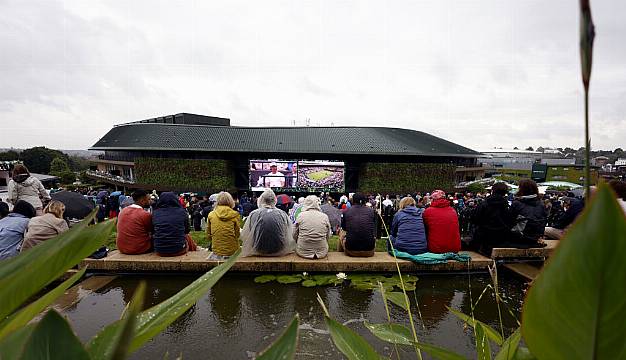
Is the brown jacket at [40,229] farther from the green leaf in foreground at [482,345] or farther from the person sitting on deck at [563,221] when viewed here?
the person sitting on deck at [563,221]

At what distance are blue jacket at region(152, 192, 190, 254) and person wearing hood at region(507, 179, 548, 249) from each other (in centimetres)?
451

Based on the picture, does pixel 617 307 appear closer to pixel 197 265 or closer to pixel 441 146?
pixel 197 265

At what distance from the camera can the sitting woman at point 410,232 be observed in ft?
13.3

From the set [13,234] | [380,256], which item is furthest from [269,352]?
[13,234]

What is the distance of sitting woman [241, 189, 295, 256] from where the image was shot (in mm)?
4074

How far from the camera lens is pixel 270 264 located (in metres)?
3.82

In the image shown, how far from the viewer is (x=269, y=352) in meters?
0.48

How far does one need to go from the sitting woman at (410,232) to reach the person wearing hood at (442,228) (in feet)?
0.40

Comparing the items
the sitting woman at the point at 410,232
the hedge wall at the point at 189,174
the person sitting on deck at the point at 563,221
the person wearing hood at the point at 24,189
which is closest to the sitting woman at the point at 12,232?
the person wearing hood at the point at 24,189

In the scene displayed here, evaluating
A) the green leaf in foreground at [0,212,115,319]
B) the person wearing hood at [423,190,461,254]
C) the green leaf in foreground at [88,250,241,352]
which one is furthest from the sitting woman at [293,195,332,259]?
the green leaf in foreground at [0,212,115,319]

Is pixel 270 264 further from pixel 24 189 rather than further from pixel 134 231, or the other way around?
pixel 24 189

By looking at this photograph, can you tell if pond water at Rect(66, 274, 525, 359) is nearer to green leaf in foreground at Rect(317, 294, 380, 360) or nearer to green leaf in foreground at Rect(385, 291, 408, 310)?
green leaf in foreground at Rect(385, 291, 408, 310)

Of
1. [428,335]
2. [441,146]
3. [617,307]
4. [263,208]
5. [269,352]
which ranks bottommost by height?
[428,335]

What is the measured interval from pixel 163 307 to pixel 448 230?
13.8ft
